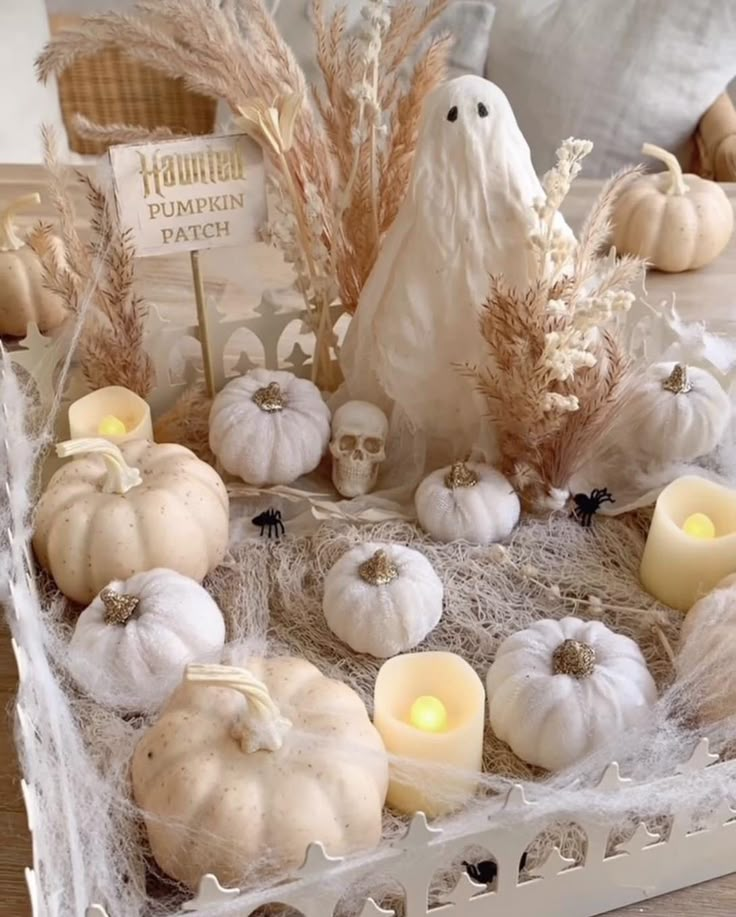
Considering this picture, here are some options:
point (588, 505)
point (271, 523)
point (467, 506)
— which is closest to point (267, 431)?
point (271, 523)

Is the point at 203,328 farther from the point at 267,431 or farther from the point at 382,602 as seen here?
the point at 382,602

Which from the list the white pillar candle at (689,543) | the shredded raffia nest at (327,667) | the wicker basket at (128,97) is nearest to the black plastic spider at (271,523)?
the shredded raffia nest at (327,667)

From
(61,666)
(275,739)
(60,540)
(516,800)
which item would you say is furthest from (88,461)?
(516,800)

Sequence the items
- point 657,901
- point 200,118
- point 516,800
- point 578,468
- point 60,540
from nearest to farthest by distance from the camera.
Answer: point 516,800 → point 657,901 → point 60,540 → point 578,468 → point 200,118

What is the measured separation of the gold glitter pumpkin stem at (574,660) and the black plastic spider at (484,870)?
5.0 inches

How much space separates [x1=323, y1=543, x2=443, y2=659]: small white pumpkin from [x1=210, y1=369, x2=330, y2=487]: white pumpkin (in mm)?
A: 174

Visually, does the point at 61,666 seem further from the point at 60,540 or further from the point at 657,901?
the point at 657,901

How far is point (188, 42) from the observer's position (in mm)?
903

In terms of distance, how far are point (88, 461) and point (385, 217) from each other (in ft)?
1.25

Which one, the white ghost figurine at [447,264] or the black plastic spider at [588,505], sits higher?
the white ghost figurine at [447,264]

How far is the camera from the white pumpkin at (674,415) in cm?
93

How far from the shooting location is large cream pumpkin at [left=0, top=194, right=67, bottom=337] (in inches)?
47.6

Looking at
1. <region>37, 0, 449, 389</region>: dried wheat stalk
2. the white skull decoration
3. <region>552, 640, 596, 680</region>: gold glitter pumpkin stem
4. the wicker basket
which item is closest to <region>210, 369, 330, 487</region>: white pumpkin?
the white skull decoration

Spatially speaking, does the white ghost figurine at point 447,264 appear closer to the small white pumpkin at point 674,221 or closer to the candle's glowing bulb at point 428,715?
the candle's glowing bulb at point 428,715
